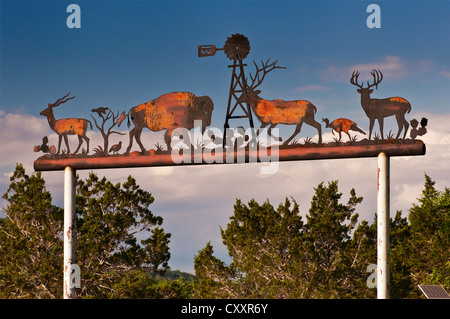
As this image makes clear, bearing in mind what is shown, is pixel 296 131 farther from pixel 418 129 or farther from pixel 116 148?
pixel 116 148

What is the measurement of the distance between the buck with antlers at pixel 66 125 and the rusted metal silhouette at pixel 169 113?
937 millimetres

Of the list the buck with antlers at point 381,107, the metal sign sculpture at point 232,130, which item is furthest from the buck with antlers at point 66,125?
the buck with antlers at point 381,107

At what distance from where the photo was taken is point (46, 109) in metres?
11.0

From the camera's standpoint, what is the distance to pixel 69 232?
33.7ft

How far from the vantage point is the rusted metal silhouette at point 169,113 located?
9.78m

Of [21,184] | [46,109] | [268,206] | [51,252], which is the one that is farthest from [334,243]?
[46,109]

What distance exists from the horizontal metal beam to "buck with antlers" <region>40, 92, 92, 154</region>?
0.29m

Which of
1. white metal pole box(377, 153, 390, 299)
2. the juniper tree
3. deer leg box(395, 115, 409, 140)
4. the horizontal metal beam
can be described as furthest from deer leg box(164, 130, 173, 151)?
the juniper tree

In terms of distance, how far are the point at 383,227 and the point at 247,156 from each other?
2303 millimetres

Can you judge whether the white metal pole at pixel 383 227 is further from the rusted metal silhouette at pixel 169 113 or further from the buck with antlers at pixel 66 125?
the buck with antlers at pixel 66 125

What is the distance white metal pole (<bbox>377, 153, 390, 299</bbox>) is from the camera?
8.73 m
